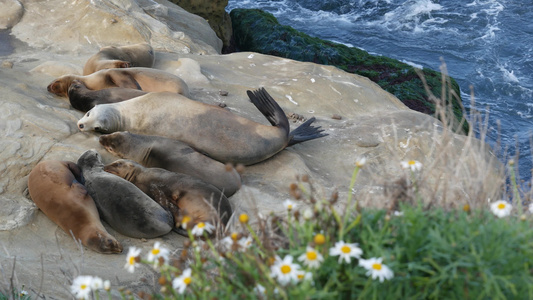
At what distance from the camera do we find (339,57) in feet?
40.1

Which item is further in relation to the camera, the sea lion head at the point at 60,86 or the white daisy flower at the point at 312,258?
the sea lion head at the point at 60,86

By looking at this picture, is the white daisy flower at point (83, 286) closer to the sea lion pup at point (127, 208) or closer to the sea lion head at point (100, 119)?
the sea lion pup at point (127, 208)

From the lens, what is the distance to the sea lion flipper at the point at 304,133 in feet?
21.6

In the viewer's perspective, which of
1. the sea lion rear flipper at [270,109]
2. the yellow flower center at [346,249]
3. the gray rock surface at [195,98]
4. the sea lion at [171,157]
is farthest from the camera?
the sea lion rear flipper at [270,109]

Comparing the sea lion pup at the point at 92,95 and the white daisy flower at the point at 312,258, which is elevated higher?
the white daisy flower at the point at 312,258

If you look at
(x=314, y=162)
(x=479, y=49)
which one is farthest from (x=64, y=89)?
(x=479, y=49)

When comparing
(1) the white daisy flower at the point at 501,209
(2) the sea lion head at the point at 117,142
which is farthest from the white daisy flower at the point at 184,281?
(2) the sea lion head at the point at 117,142

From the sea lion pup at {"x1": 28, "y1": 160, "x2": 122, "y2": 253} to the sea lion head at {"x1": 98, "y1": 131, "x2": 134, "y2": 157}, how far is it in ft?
2.03

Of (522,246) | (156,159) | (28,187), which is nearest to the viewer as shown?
(522,246)

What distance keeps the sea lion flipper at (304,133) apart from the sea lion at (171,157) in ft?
3.53

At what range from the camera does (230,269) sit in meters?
2.59

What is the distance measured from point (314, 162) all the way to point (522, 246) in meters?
4.22

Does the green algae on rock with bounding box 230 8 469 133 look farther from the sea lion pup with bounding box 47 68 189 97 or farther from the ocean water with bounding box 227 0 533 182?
the sea lion pup with bounding box 47 68 189 97

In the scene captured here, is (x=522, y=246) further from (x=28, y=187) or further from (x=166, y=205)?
(x=28, y=187)
